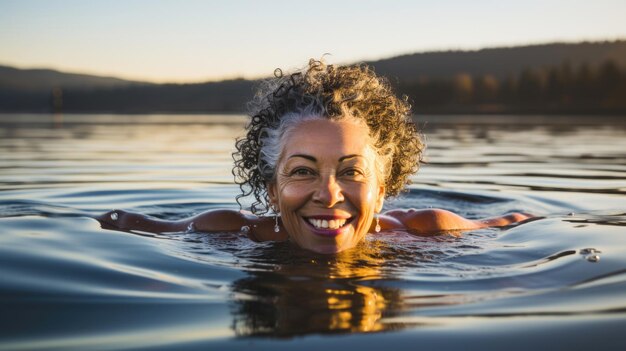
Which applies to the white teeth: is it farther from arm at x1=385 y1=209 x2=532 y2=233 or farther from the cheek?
arm at x1=385 y1=209 x2=532 y2=233

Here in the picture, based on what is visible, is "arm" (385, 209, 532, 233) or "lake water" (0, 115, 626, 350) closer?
"lake water" (0, 115, 626, 350)

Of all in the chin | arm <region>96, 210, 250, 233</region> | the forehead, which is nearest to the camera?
the forehead

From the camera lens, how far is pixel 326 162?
3902mm

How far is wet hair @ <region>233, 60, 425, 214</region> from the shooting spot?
14.1 ft

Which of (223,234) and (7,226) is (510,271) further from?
(7,226)

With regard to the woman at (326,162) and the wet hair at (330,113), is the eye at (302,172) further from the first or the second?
the wet hair at (330,113)

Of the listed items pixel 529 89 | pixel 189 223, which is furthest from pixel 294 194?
pixel 529 89

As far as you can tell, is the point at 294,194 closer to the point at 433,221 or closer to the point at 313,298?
the point at 313,298

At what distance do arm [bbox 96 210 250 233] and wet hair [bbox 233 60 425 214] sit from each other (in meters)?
0.33

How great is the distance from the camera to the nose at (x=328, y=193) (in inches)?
151

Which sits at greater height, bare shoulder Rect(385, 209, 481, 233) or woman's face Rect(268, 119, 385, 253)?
woman's face Rect(268, 119, 385, 253)

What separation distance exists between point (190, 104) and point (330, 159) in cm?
11487

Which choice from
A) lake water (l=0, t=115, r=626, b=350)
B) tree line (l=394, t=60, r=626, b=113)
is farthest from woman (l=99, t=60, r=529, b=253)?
tree line (l=394, t=60, r=626, b=113)

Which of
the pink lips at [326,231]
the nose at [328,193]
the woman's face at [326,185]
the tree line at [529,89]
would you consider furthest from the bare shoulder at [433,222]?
the tree line at [529,89]
